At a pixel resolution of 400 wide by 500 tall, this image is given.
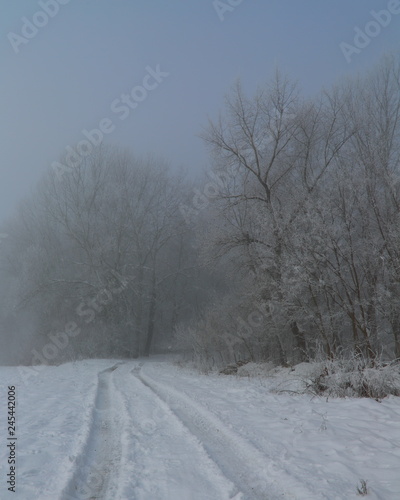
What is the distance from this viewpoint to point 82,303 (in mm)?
35219

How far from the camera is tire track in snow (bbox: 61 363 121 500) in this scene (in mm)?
3965

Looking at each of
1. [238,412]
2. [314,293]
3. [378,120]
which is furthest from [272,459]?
[378,120]

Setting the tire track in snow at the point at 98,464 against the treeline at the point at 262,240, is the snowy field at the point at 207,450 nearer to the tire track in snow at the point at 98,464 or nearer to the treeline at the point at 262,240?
the tire track in snow at the point at 98,464

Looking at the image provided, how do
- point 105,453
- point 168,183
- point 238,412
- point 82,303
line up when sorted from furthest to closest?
point 168,183 → point 82,303 → point 238,412 → point 105,453

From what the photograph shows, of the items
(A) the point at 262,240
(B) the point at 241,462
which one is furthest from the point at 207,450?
(A) the point at 262,240

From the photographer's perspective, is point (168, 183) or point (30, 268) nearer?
point (30, 268)

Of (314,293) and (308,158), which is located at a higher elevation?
(308,158)

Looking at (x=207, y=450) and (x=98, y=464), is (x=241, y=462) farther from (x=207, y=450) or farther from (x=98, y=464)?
(x=98, y=464)

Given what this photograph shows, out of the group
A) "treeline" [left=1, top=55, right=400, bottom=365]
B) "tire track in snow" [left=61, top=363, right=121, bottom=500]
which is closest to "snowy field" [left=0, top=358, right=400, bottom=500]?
"tire track in snow" [left=61, top=363, right=121, bottom=500]

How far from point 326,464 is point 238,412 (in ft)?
10.2

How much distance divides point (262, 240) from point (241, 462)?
14.0m

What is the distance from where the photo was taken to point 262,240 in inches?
→ 717

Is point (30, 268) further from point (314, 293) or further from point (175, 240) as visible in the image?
point (314, 293)

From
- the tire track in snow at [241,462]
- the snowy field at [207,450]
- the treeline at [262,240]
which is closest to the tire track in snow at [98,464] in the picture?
the snowy field at [207,450]
